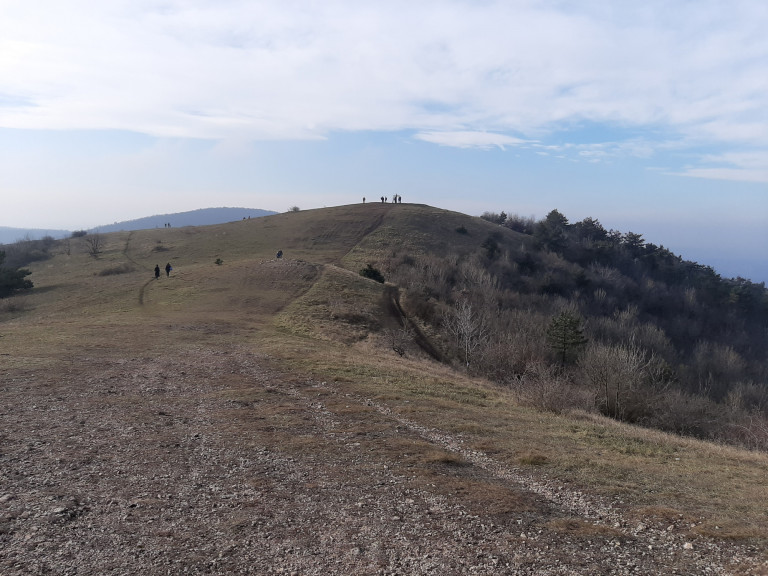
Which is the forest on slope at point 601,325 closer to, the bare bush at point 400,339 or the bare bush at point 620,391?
the bare bush at point 620,391

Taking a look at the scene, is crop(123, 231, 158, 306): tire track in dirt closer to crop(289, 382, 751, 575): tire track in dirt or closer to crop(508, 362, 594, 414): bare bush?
crop(508, 362, 594, 414): bare bush

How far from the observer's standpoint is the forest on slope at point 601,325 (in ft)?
66.7

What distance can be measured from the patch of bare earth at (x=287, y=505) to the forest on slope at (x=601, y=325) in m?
7.93

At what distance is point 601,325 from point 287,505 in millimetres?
49028

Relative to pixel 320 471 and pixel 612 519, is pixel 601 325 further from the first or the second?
pixel 320 471

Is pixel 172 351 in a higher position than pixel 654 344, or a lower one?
higher

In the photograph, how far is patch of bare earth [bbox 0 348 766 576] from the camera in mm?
5922

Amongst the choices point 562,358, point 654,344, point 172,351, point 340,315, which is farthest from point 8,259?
point 654,344

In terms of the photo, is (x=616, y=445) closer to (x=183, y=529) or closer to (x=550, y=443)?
(x=550, y=443)

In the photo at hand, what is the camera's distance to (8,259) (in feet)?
202

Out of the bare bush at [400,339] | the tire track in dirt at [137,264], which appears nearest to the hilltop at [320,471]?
the bare bush at [400,339]

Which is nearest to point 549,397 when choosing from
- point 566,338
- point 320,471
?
point 320,471

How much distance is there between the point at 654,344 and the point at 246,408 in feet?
152

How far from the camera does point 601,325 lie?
166 ft
